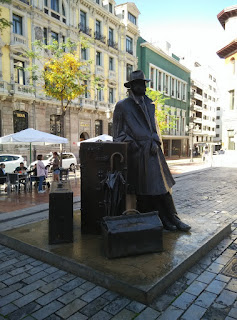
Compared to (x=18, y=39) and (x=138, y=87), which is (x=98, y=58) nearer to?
(x=18, y=39)

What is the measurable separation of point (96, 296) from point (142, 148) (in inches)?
80.5

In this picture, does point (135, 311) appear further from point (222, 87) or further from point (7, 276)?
point (222, 87)

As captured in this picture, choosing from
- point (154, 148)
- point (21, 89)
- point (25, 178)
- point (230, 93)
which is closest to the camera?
point (154, 148)

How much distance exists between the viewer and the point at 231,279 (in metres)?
3.36

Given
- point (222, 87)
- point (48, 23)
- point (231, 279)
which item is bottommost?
point (231, 279)

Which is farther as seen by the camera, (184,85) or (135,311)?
(184,85)

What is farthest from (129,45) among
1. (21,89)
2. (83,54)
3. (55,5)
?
(21,89)

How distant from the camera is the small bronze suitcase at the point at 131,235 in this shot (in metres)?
3.39

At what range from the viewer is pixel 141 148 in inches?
158

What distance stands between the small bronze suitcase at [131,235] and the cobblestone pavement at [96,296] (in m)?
0.50

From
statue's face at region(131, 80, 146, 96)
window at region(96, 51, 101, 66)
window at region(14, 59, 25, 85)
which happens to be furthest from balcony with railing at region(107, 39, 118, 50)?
statue's face at region(131, 80, 146, 96)

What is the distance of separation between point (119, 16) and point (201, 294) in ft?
107

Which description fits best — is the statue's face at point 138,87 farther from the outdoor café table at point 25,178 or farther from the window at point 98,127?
the window at point 98,127

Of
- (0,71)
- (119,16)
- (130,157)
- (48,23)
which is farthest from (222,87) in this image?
(130,157)
